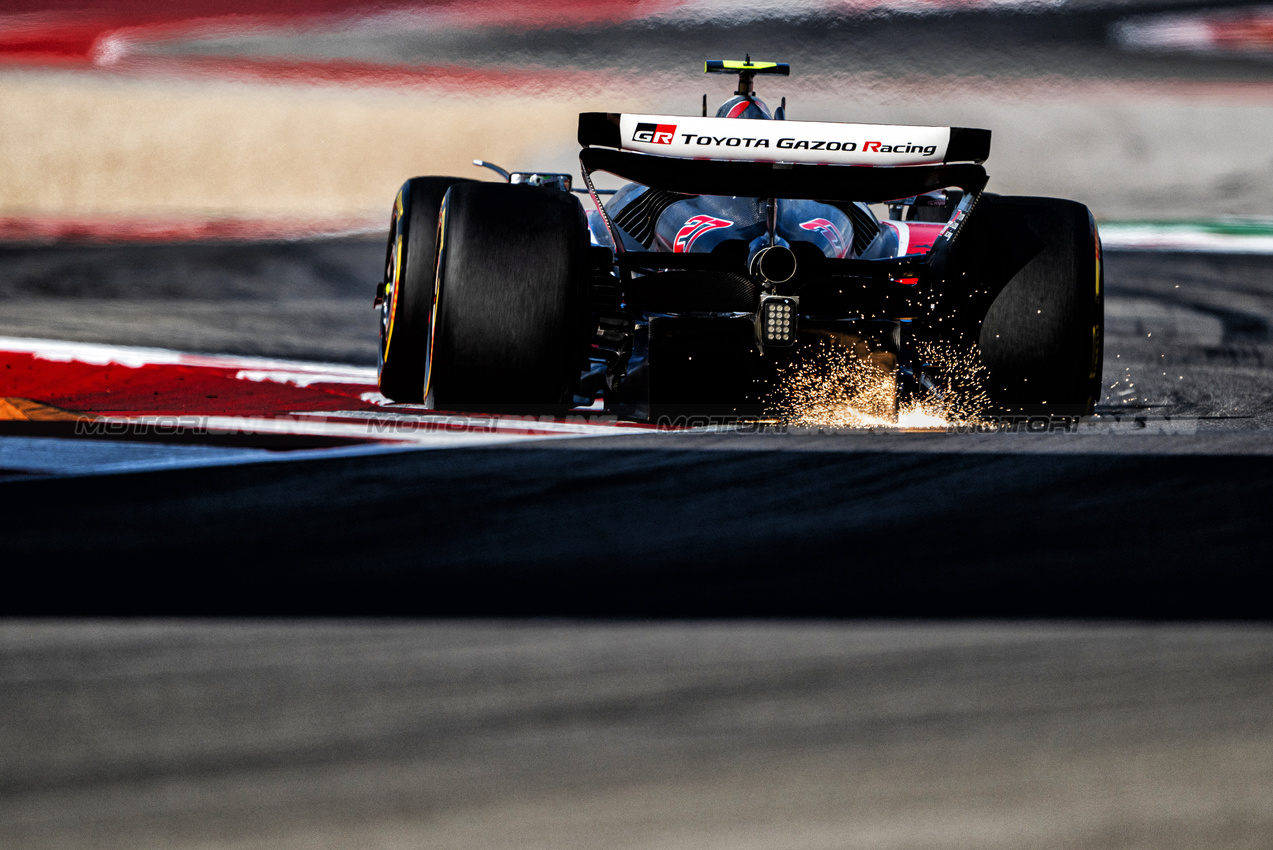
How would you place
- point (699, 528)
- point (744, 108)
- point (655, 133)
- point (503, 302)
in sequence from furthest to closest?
1. point (744, 108)
2. point (503, 302)
3. point (655, 133)
4. point (699, 528)

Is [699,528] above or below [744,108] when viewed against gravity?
below

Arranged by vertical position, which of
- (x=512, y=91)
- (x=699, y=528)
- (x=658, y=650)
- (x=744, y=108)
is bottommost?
(x=658, y=650)

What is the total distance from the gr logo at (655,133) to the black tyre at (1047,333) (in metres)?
1.08

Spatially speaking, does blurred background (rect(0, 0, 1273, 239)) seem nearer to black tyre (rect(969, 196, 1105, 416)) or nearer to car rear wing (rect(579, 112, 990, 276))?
black tyre (rect(969, 196, 1105, 416))

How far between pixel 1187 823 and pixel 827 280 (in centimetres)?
224

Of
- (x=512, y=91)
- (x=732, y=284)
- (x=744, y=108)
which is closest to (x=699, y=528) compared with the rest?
(x=732, y=284)

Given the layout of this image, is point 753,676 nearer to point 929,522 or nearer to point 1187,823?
point 1187,823

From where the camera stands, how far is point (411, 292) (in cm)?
420

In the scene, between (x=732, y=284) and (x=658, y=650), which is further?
(x=732, y=284)

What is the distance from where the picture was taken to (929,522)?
329 centimetres

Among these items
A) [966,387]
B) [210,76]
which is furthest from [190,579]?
[210,76]

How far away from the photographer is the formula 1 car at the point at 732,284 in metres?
3.77

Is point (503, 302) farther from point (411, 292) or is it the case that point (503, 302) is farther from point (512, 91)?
point (512, 91)

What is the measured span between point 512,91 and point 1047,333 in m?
5.87
